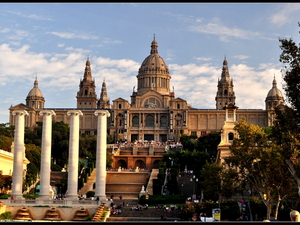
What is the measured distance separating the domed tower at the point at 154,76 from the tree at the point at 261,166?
380 feet

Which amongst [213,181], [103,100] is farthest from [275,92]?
[213,181]

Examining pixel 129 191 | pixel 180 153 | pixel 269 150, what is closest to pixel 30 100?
pixel 180 153

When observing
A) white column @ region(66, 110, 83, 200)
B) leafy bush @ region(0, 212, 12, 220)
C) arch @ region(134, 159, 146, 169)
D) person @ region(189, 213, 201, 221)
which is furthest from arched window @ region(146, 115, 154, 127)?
leafy bush @ region(0, 212, 12, 220)

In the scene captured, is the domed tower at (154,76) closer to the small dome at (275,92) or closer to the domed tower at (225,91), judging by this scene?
the domed tower at (225,91)

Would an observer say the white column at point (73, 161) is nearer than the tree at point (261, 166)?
No

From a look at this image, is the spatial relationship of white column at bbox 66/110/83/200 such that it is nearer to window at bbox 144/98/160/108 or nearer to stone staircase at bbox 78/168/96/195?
stone staircase at bbox 78/168/96/195

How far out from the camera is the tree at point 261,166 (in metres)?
41.4

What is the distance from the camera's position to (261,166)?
4253cm

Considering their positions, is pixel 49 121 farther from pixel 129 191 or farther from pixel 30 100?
pixel 30 100

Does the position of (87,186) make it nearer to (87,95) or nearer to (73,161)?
(73,161)

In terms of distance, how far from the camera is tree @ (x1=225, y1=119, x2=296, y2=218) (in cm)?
4144

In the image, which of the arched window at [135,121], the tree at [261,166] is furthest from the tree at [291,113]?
the arched window at [135,121]

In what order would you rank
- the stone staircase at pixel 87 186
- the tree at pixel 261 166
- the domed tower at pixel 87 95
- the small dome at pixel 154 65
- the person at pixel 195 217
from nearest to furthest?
1. the tree at pixel 261 166
2. the person at pixel 195 217
3. the stone staircase at pixel 87 186
4. the small dome at pixel 154 65
5. the domed tower at pixel 87 95

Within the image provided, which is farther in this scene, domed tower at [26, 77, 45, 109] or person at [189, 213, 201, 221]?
domed tower at [26, 77, 45, 109]
